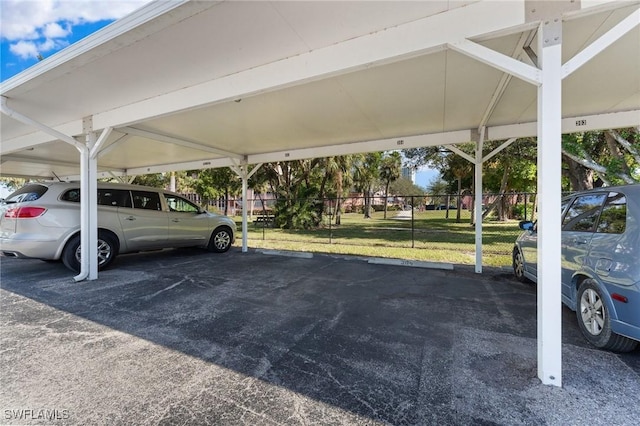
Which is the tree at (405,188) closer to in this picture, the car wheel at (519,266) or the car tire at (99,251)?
the car wheel at (519,266)

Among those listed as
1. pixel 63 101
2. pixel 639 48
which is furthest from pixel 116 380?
pixel 639 48

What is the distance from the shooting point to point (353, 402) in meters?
2.11

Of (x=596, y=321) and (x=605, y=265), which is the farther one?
(x=596, y=321)

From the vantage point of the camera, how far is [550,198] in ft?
7.66

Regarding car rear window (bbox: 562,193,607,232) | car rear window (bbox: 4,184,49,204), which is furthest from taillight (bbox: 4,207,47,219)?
car rear window (bbox: 562,193,607,232)

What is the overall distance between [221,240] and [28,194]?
13.8ft

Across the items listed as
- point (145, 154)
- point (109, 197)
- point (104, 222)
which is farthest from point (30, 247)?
point (145, 154)

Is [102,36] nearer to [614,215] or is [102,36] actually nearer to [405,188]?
[614,215]

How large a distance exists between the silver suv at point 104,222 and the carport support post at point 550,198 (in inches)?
282

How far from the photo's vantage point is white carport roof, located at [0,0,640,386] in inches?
93.0

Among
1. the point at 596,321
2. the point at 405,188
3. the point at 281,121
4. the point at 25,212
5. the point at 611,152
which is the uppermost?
the point at 405,188

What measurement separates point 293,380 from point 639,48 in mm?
4606

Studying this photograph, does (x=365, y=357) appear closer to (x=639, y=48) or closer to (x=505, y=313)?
(x=505, y=313)

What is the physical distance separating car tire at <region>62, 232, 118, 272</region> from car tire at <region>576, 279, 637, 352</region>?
7667 mm
